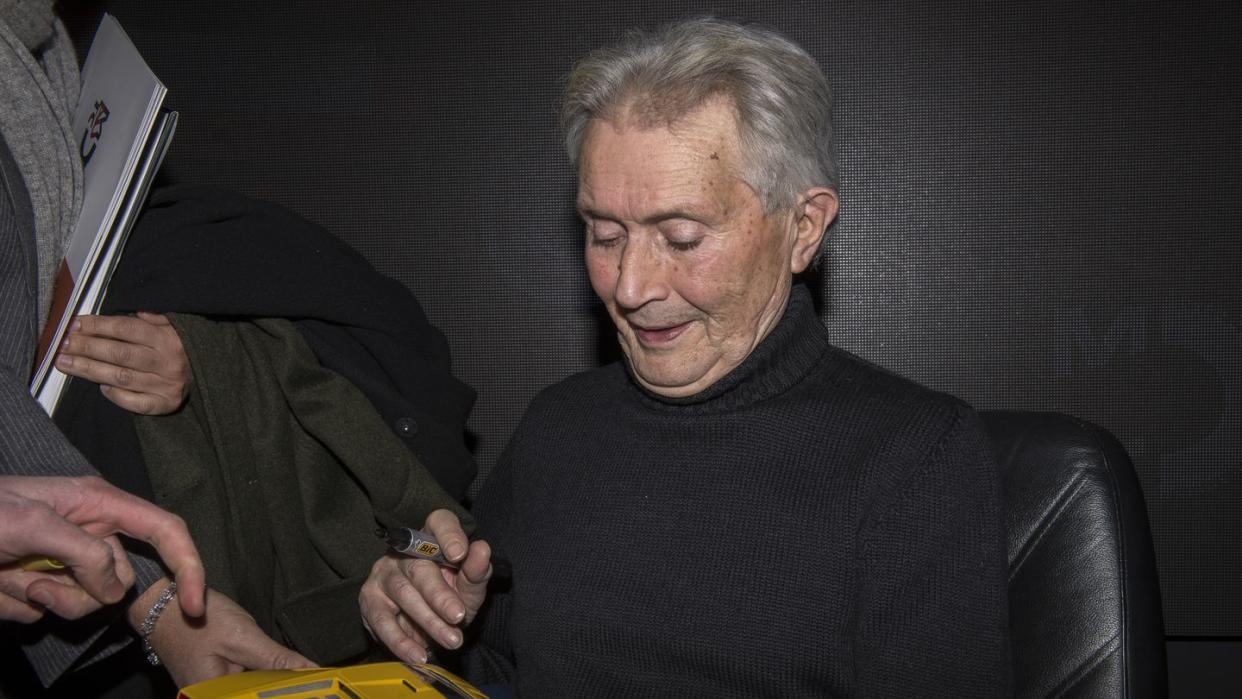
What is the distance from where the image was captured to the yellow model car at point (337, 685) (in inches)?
34.1

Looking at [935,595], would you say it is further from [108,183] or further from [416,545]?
[108,183]

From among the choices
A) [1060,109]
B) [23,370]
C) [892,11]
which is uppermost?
[892,11]

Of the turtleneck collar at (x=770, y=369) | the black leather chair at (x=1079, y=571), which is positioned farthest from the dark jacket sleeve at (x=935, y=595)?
the turtleneck collar at (x=770, y=369)

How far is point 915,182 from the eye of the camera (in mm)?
2012

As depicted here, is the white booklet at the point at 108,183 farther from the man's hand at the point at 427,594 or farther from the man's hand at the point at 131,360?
the man's hand at the point at 427,594

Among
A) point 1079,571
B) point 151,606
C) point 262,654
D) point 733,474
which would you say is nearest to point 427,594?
point 262,654

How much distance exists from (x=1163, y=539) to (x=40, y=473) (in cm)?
194

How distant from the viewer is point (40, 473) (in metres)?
0.98

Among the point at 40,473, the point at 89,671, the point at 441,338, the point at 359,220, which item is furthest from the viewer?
the point at 359,220

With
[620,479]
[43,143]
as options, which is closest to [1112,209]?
[620,479]

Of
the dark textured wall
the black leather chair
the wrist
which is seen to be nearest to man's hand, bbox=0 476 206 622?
the wrist

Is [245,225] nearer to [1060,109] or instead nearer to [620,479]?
[620,479]

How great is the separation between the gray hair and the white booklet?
1.64ft

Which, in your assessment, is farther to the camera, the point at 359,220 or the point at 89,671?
the point at 359,220
